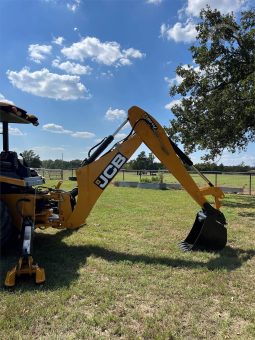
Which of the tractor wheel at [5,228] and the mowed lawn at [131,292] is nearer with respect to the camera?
the mowed lawn at [131,292]

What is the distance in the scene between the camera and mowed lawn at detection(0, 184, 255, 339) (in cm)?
389

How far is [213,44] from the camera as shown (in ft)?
55.8

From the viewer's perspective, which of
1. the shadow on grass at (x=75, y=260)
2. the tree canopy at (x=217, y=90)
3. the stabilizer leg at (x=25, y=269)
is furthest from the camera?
the tree canopy at (x=217, y=90)

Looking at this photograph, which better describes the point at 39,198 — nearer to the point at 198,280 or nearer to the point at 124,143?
the point at 124,143

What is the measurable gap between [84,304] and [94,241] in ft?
10.6

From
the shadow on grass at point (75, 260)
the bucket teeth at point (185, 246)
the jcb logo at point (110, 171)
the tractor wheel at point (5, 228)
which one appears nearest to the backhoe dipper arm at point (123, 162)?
the jcb logo at point (110, 171)

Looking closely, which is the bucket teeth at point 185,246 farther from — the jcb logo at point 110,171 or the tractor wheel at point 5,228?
the tractor wheel at point 5,228

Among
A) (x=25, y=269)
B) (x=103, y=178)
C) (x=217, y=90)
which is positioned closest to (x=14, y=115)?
(x=103, y=178)

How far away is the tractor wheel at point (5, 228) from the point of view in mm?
5965

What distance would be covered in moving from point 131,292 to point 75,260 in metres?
1.66

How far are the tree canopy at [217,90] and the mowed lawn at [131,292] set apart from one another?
8222mm

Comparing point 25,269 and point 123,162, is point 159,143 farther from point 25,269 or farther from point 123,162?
point 25,269

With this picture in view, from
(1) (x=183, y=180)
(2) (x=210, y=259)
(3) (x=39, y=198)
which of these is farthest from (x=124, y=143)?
(2) (x=210, y=259)

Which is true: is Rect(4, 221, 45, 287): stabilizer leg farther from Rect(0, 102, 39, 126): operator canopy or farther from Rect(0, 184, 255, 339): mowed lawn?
Rect(0, 102, 39, 126): operator canopy
